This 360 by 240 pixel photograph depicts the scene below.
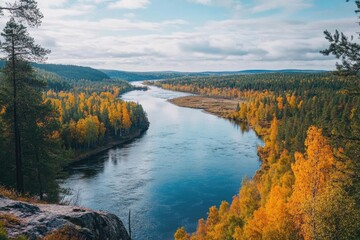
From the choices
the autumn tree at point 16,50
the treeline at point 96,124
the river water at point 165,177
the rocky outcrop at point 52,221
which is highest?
the autumn tree at point 16,50

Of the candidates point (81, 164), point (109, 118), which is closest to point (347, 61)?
point (81, 164)

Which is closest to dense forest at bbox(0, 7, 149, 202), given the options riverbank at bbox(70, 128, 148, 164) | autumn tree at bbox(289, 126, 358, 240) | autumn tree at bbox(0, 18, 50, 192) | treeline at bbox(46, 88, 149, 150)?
autumn tree at bbox(0, 18, 50, 192)

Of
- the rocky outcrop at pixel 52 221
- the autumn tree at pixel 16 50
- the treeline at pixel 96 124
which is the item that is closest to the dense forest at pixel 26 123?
the autumn tree at pixel 16 50

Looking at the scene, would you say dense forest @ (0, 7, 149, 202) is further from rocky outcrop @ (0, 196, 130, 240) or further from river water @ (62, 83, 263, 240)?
rocky outcrop @ (0, 196, 130, 240)

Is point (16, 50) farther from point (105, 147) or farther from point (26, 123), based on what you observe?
point (105, 147)

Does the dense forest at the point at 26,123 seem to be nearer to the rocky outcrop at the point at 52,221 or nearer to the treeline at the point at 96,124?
the rocky outcrop at the point at 52,221

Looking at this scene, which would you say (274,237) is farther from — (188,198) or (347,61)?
(188,198)
